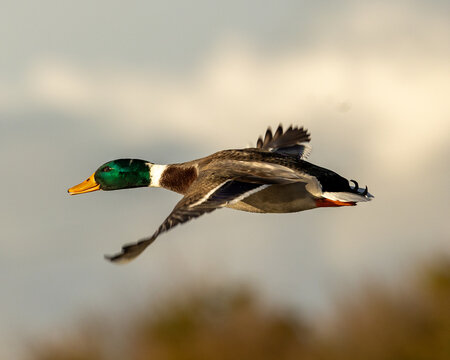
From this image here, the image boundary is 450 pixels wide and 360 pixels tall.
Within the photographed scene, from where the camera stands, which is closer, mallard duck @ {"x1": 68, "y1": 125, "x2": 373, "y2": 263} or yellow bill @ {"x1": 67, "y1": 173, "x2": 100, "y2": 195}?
mallard duck @ {"x1": 68, "y1": 125, "x2": 373, "y2": 263}

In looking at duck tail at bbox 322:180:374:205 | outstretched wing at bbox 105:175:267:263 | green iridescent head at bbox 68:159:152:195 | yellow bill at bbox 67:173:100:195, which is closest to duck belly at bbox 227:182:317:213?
duck tail at bbox 322:180:374:205

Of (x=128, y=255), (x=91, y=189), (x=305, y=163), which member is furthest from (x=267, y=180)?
(x=91, y=189)

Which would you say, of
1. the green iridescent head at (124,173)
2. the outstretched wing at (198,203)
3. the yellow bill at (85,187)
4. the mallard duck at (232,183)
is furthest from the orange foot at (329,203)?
the yellow bill at (85,187)

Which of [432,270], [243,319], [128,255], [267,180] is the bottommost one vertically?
[243,319]

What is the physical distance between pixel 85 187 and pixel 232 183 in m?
3.91

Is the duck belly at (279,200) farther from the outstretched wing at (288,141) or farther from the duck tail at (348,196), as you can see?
the outstretched wing at (288,141)

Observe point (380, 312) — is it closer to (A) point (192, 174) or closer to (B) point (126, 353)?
(B) point (126, 353)

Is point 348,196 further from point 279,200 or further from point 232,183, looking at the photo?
point 232,183

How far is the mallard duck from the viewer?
12.6 meters

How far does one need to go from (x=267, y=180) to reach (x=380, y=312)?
90.2 ft

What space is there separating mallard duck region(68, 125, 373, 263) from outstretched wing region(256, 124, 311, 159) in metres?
2.66

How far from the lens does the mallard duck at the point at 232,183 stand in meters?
12.6

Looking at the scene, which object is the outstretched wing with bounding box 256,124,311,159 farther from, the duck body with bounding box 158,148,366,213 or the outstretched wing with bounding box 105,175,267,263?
the outstretched wing with bounding box 105,175,267,263

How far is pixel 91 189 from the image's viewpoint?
16.4 meters
